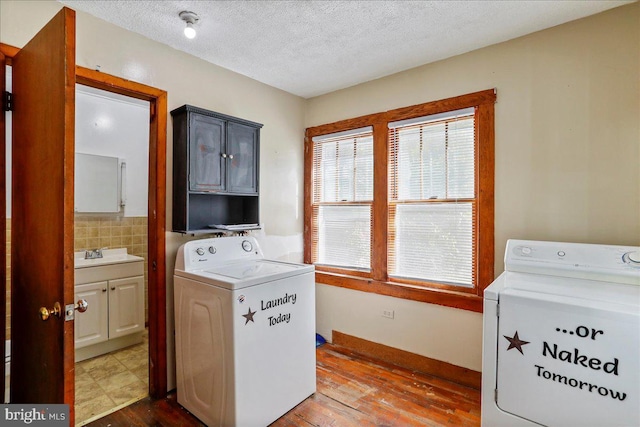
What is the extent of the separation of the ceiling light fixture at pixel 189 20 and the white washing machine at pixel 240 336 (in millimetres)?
1351

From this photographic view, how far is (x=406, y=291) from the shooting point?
2.74 metres

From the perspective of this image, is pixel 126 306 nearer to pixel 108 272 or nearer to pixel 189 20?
pixel 108 272

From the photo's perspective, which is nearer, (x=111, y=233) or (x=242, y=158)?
(x=242, y=158)

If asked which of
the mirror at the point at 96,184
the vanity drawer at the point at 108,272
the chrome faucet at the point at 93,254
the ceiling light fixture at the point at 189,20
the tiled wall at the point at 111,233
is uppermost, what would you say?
the ceiling light fixture at the point at 189,20

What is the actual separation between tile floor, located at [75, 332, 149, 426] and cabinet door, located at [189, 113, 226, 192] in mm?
1564

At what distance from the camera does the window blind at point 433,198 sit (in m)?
2.50

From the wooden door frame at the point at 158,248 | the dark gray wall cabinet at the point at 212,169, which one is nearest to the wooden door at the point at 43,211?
the wooden door frame at the point at 158,248

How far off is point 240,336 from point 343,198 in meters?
1.72

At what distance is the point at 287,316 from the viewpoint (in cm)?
214

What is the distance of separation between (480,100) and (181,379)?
2.89m

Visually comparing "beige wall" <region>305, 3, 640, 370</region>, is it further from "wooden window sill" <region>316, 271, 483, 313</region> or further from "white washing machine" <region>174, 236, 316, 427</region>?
"white washing machine" <region>174, 236, 316, 427</region>

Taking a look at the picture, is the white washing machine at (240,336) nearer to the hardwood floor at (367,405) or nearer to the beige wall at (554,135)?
the hardwood floor at (367,405)

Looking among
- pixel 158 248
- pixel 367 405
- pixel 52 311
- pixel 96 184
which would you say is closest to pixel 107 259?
pixel 96 184

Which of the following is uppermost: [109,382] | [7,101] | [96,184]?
[7,101]
